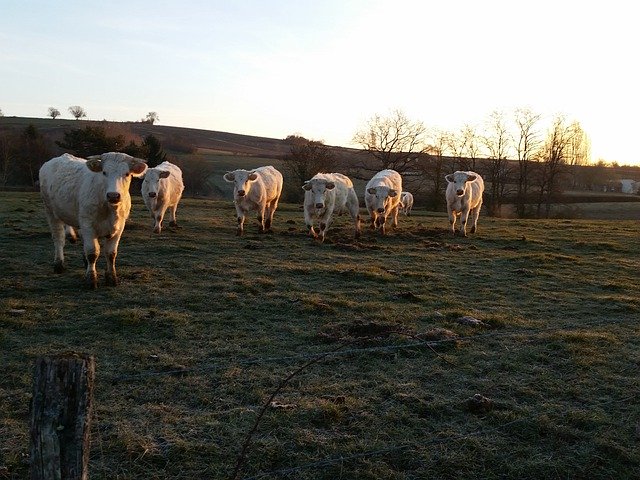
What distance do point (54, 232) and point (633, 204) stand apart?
190ft

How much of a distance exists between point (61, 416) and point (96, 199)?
7.28 meters

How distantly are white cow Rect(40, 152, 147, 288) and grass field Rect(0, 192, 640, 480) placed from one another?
692 millimetres

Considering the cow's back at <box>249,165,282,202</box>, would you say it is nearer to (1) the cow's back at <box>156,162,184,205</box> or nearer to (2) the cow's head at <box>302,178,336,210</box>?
(2) the cow's head at <box>302,178,336,210</box>

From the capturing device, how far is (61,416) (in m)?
2.38

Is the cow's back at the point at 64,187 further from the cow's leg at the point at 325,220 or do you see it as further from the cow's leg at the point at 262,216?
the cow's leg at the point at 325,220

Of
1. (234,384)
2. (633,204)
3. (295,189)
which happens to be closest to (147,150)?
(295,189)

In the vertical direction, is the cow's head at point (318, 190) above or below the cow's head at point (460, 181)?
below

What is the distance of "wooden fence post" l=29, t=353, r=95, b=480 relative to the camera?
233 centimetres

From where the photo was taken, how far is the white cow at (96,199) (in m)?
8.90

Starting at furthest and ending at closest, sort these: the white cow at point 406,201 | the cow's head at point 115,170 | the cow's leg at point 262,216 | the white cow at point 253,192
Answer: the white cow at point 406,201 → the cow's leg at point 262,216 → the white cow at point 253,192 → the cow's head at point 115,170

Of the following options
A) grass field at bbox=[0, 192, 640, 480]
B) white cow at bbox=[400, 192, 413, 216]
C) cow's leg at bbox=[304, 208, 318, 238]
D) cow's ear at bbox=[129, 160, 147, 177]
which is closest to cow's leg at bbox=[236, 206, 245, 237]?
cow's leg at bbox=[304, 208, 318, 238]

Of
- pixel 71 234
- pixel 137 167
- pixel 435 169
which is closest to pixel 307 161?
pixel 435 169

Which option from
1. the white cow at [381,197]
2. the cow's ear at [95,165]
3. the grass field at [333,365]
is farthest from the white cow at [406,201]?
the cow's ear at [95,165]

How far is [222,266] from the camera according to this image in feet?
38.0
